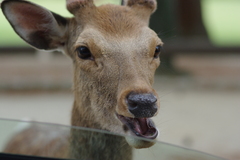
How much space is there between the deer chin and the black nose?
0.09 metres

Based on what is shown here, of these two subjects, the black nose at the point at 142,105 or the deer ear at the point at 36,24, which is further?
the deer ear at the point at 36,24

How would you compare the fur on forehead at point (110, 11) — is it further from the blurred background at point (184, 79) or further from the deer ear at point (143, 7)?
the blurred background at point (184, 79)

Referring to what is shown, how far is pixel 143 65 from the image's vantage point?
2.73 metres

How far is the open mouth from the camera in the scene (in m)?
2.40

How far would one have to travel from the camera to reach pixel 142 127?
248 cm

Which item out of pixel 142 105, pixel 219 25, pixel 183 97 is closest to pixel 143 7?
pixel 142 105

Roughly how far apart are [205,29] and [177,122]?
3173mm

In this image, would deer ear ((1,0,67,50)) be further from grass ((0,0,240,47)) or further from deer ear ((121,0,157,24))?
grass ((0,0,240,47))

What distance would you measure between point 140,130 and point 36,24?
4.12 ft

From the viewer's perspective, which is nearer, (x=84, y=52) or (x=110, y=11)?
(x=84, y=52)

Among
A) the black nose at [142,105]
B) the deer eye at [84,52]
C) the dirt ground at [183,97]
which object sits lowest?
the dirt ground at [183,97]

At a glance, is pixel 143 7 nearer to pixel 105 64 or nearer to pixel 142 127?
pixel 105 64

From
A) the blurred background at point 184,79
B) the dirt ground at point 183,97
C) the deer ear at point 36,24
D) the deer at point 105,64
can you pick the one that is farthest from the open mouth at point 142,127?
the dirt ground at point 183,97

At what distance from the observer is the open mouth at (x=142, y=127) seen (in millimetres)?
2400
